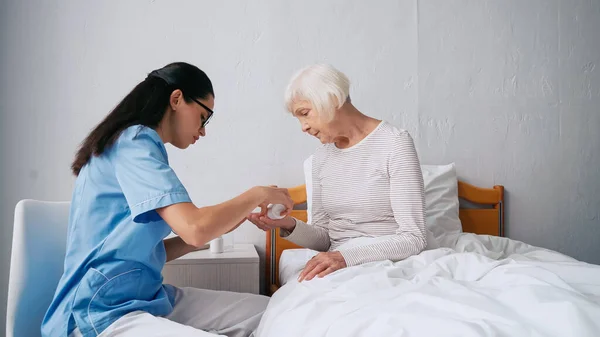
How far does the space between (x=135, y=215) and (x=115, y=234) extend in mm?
121

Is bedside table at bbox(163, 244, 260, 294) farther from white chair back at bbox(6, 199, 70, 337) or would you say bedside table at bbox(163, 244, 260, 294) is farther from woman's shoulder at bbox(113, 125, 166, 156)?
woman's shoulder at bbox(113, 125, 166, 156)

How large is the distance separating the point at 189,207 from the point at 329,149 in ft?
2.85

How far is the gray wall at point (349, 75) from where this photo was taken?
2471 millimetres

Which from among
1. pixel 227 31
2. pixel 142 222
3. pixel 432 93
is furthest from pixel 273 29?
pixel 142 222

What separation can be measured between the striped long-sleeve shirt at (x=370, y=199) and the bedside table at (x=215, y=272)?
0.46m

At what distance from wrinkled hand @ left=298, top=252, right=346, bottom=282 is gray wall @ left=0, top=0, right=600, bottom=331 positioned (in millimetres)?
1233

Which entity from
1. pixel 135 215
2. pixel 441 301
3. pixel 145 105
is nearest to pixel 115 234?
pixel 135 215

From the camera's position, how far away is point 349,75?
2721mm

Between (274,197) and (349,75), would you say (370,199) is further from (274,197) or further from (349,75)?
(349,75)

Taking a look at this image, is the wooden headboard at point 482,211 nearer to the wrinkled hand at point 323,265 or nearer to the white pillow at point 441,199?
the white pillow at point 441,199

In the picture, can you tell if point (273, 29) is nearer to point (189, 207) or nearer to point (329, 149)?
point (329, 149)

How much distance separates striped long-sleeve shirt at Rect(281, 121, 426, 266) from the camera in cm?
153

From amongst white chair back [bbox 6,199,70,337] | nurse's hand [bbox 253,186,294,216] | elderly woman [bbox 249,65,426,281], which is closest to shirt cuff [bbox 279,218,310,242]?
elderly woman [bbox 249,65,426,281]

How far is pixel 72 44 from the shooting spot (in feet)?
8.20
